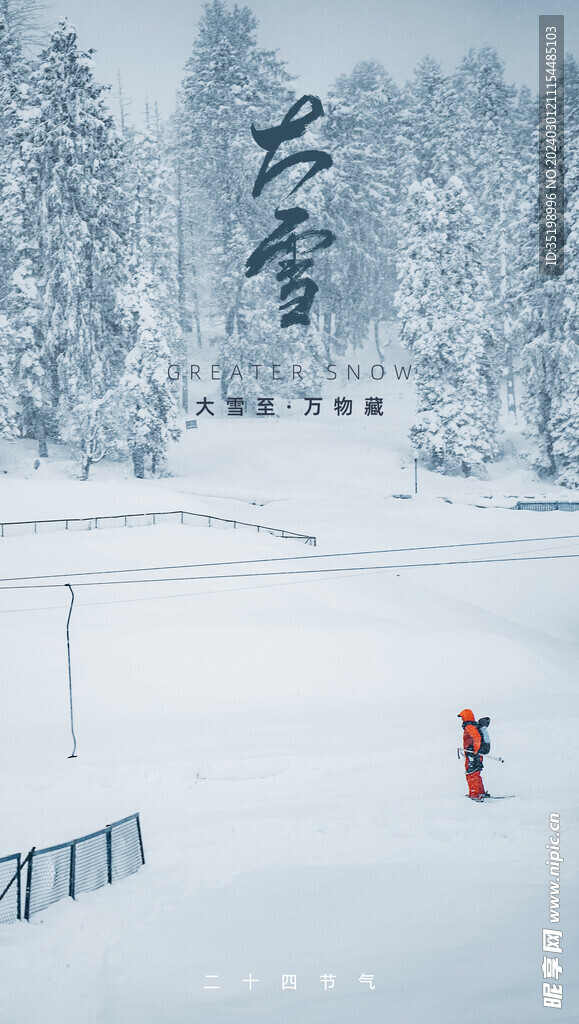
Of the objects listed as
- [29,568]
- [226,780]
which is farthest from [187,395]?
[226,780]

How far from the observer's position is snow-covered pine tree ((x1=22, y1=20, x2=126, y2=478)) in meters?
36.6

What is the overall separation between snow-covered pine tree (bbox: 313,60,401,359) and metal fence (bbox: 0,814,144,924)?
150 feet

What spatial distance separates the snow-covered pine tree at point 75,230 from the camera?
3659 centimetres

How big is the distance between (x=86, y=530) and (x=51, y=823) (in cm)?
1632

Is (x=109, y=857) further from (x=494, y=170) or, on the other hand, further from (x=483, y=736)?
(x=494, y=170)

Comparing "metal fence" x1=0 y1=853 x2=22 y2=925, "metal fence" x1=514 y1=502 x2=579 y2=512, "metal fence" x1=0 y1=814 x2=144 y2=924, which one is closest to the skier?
"metal fence" x1=0 y1=814 x2=144 y2=924

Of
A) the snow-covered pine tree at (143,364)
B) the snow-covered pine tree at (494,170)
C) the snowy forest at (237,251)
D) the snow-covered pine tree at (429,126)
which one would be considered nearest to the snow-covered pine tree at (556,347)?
the snowy forest at (237,251)

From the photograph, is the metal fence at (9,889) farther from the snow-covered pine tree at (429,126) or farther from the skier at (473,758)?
the snow-covered pine tree at (429,126)

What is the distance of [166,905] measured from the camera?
958cm

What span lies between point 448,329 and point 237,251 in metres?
15.9

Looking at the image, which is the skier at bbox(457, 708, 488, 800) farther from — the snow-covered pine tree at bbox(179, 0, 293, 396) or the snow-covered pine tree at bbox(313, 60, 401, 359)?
the snow-covered pine tree at bbox(313, 60, 401, 359)

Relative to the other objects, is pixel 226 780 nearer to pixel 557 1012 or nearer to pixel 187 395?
pixel 557 1012

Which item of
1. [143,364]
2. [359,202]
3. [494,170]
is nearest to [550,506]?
[143,364]

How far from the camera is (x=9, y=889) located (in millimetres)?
9883
